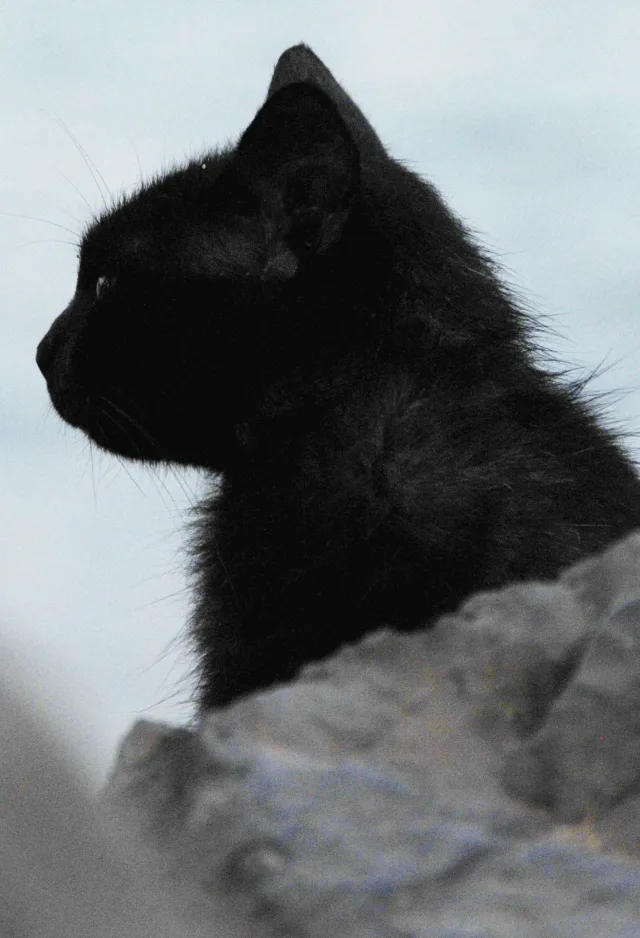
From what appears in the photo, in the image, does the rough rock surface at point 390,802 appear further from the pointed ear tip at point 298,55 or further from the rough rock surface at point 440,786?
the pointed ear tip at point 298,55

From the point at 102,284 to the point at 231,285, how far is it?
0.32 metres

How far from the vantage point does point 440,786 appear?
990 millimetres

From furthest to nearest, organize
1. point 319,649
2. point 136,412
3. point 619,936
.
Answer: point 136,412
point 319,649
point 619,936

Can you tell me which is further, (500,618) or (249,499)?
(249,499)

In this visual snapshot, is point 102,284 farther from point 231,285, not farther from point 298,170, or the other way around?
point 298,170

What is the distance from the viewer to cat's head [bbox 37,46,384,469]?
2.38 meters

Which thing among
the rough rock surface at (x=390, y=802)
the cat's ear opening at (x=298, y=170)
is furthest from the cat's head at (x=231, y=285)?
the rough rock surface at (x=390, y=802)

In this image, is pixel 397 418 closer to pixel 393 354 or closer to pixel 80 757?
pixel 393 354

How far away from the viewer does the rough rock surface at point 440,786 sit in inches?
34.1

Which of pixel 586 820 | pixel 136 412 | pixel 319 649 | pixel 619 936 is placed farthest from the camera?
pixel 136 412

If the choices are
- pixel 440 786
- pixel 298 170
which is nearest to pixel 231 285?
pixel 298 170

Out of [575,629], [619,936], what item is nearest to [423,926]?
[619,936]

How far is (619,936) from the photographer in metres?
0.81

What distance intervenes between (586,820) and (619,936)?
147 millimetres
